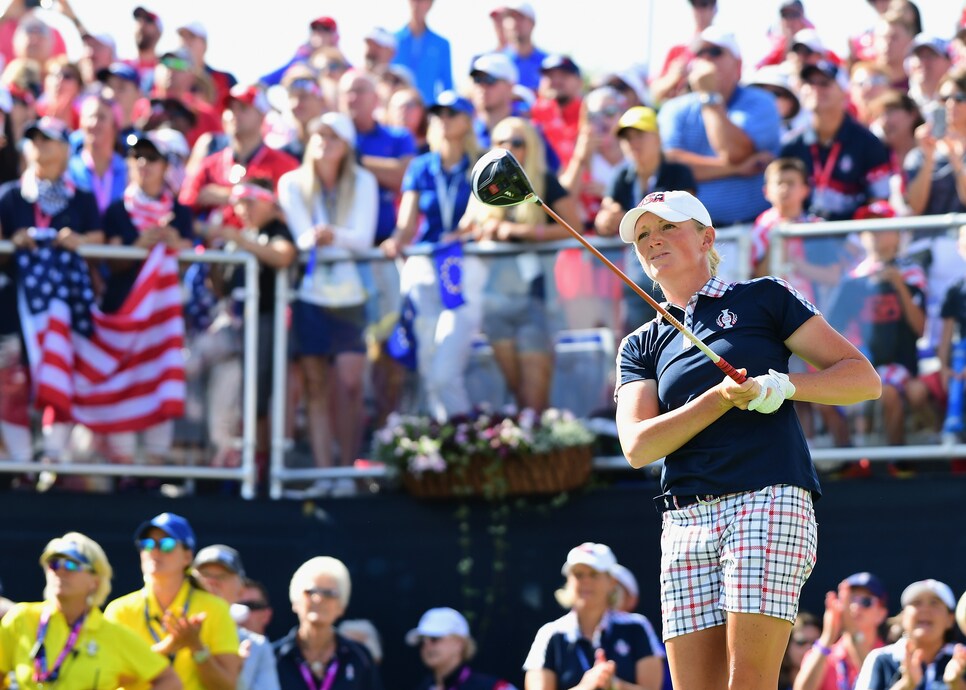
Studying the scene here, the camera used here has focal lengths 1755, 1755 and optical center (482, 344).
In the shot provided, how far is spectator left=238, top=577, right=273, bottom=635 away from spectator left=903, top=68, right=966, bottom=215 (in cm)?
426

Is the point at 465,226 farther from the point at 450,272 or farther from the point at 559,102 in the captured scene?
the point at 559,102

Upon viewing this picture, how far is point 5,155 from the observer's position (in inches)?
432

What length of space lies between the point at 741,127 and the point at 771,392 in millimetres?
6073

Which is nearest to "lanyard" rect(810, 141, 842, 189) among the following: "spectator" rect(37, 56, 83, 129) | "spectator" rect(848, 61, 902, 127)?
"spectator" rect(848, 61, 902, 127)

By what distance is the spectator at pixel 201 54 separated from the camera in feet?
44.8

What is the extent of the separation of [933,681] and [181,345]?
4.62 m

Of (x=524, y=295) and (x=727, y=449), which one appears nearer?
(x=727, y=449)

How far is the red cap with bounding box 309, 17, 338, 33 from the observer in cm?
1424

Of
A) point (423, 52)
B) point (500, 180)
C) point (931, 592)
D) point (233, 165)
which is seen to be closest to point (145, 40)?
point (423, 52)

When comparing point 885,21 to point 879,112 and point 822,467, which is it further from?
point 822,467

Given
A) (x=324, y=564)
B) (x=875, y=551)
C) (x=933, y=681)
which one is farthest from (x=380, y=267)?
(x=933, y=681)

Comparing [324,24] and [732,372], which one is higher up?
[324,24]

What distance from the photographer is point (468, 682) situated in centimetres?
930

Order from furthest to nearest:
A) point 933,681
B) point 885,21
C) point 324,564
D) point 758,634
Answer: point 885,21 → point 324,564 → point 933,681 → point 758,634
